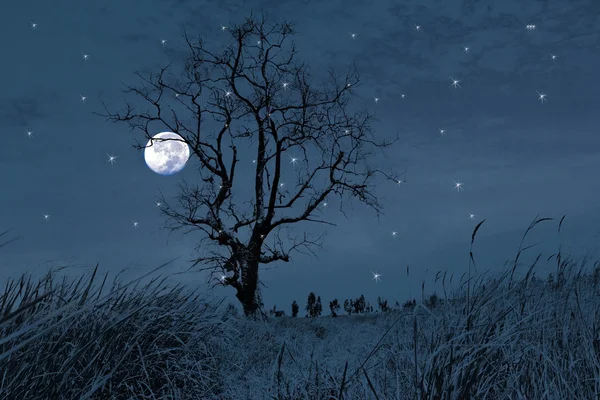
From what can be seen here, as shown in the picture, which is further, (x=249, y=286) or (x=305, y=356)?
(x=249, y=286)

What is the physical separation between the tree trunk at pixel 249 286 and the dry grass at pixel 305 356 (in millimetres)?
6778

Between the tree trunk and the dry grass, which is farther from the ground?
the tree trunk

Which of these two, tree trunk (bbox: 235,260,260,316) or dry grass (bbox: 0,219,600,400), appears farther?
tree trunk (bbox: 235,260,260,316)

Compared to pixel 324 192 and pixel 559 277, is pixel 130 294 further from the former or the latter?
pixel 324 192

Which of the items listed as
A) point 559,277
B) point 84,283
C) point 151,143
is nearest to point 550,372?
point 559,277

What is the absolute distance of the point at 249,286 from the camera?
490 inches

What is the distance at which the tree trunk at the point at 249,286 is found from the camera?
12.4 metres

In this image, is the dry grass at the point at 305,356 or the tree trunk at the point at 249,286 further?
the tree trunk at the point at 249,286

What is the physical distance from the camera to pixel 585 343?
9.75 feet

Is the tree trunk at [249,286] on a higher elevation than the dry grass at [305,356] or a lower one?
higher

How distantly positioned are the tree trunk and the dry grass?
678 cm

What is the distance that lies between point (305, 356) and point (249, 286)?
6.93 meters

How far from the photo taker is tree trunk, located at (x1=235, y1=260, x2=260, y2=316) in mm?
12359

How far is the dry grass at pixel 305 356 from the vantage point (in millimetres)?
2531
